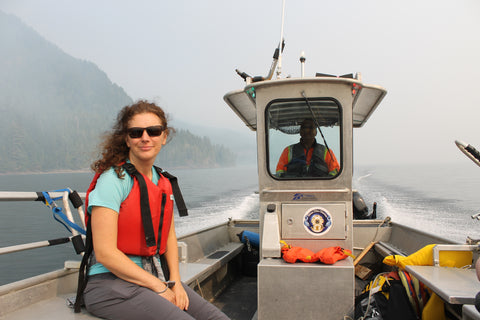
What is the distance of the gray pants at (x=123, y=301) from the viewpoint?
1.56 metres

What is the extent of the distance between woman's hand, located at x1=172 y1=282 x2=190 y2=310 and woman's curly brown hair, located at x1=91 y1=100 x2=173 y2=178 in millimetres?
685

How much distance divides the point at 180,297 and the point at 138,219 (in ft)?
1.46

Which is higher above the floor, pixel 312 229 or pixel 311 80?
pixel 311 80

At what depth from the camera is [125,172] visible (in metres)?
1.71

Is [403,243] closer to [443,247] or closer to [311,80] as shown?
[443,247]

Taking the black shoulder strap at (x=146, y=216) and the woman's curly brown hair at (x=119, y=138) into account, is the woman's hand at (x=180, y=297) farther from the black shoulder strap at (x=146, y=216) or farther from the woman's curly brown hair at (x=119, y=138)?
the woman's curly brown hair at (x=119, y=138)

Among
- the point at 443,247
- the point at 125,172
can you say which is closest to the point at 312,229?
the point at 443,247

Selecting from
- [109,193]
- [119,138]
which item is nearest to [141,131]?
[119,138]

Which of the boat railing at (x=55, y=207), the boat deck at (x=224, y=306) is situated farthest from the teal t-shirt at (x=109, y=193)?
the boat railing at (x=55, y=207)

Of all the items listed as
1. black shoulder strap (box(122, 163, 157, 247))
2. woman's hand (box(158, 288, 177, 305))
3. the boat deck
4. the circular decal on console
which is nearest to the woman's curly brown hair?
black shoulder strap (box(122, 163, 157, 247))

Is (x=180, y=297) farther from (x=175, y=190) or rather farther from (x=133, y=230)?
(x=175, y=190)

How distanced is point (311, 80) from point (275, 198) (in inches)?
45.8

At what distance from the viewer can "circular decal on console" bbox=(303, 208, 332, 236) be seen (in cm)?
335

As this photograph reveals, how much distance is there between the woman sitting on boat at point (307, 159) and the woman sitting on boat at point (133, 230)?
1779 mm
